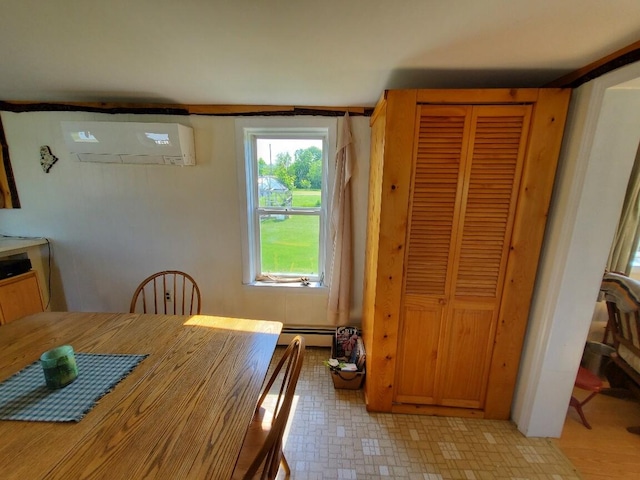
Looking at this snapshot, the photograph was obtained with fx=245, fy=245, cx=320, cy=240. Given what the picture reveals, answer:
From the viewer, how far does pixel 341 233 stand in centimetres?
196

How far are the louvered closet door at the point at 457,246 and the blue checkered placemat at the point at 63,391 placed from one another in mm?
1446

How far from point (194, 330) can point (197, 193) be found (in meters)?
1.21

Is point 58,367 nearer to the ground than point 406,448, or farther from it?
farther from it

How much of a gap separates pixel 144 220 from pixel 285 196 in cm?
123

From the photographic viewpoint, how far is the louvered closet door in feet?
4.28

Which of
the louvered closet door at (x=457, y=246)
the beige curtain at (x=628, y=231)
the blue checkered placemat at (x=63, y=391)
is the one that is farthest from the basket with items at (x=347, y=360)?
the beige curtain at (x=628, y=231)

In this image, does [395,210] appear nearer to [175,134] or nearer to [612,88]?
[612,88]

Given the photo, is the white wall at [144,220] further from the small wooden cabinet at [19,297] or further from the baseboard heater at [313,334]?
the small wooden cabinet at [19,297]

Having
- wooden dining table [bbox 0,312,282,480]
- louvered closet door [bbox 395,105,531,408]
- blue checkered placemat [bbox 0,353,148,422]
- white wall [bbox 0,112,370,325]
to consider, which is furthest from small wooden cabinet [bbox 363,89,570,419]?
blue checkered placemat [bbox 0,353,148,422]

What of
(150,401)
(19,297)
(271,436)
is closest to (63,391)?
(150,401)

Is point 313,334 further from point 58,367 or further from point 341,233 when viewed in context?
point 58,367

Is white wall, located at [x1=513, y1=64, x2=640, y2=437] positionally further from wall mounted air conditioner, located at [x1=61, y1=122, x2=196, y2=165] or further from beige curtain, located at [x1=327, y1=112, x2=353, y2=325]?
wall mounted air conditioner, located at [x1=61, y1=122, x2=196, y2=165]

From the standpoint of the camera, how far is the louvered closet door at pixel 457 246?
1.31 meters

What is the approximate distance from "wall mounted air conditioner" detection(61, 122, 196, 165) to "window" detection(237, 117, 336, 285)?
0.43 m
